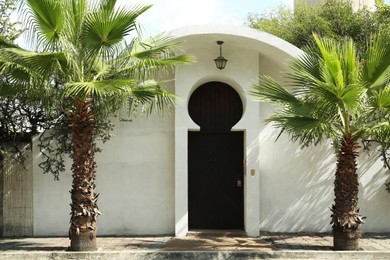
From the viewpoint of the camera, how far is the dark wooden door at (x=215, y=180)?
13438mm

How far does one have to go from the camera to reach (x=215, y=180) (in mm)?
13516

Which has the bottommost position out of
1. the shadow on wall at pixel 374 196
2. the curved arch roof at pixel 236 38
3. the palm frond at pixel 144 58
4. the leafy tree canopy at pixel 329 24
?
the shadow on wall at pixel 374 196

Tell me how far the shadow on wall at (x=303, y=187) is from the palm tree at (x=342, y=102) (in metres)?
2.63

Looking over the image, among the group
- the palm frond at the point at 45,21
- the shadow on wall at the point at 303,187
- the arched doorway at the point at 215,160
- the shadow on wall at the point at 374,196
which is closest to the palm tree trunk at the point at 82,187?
the palm frond at the point at 45,21

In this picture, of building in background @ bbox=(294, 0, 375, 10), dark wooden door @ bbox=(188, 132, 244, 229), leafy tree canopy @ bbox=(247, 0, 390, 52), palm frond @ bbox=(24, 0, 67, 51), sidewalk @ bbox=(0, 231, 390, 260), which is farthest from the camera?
building in background @ bbox=(294, 0, 375, 10)

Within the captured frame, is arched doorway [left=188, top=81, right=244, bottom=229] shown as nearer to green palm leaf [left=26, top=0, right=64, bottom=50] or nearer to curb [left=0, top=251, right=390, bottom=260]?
curb [left=0, top=251, right=390, bottom=260]

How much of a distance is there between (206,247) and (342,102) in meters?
4.21

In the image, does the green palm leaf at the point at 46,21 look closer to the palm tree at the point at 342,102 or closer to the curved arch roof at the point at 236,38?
the curved arch roof at the point at 236,38

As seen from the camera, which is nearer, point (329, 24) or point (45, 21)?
point (45, 21)

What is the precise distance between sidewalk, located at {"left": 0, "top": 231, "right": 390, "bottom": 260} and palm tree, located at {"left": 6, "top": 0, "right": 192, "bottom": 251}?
804 mm

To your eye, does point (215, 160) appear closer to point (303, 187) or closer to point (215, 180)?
point (215, 180)

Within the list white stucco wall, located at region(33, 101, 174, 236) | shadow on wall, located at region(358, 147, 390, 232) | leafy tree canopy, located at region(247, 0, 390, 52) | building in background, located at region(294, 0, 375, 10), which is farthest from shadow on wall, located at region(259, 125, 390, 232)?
building in background, located at region(294, 0, 375, 10)

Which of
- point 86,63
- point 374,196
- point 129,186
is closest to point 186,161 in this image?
point 129,186

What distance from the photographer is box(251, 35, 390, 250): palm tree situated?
9461 millimetres
